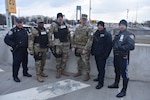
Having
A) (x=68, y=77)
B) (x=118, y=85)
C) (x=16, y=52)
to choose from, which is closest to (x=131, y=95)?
(x=118, y=85)

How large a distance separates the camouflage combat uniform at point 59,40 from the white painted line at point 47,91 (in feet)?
2.13

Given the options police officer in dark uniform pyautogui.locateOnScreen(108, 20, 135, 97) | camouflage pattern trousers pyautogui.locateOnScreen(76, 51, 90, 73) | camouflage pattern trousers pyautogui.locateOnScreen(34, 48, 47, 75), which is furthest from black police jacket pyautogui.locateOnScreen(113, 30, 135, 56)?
camouflage pattern trousers pyautogui.locateOnScreen(34, 48, 47, 75)

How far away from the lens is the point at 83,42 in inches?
210

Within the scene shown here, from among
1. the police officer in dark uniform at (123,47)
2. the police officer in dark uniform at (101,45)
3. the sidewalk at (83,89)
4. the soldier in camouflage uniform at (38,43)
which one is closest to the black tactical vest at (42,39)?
the soldier in camouflage uniform at (38,43)

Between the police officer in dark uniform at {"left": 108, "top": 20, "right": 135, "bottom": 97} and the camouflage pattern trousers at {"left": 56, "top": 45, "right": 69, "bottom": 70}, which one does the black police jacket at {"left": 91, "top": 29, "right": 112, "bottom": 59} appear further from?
the camouflage pattern trousers at {"left": 56, "top": 45, "right": 69, "bottom": 70}

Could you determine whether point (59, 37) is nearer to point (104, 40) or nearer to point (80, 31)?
point (80, 31)

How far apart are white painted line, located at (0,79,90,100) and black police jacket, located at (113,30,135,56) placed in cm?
135

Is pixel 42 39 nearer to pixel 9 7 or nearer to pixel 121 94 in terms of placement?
pixel 121 94

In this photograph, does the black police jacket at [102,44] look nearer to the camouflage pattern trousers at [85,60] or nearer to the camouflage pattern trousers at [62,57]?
the camouflage pattern trousers at [85,60]

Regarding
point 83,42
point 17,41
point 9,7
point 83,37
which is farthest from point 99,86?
point 9,7

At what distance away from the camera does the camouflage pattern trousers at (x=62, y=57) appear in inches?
219

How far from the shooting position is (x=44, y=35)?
17.4ft

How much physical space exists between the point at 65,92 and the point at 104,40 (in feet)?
4.99

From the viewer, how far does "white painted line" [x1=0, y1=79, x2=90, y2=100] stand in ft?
14.1
